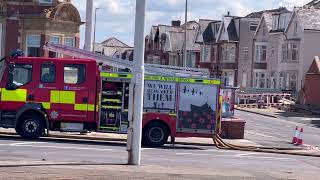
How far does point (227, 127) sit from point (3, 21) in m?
16.9

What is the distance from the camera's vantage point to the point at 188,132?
2459cm

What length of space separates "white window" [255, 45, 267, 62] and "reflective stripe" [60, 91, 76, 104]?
187 ft

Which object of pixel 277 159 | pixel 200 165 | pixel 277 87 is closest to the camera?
pixel 200 165

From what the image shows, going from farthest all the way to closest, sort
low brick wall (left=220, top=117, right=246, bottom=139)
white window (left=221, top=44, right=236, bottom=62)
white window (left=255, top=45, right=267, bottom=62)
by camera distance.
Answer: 1. white window (left=221, top=44, right=236, bottom=62)
2. white window (left=255, top=45, right=267, bottom=62)
3. low brick wall (left=220, top=117, right=246, bottom=139)

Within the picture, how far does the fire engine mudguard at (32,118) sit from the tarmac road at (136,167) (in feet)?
1.47

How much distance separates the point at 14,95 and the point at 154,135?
477 cm

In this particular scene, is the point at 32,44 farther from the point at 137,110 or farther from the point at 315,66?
the point at 315,66

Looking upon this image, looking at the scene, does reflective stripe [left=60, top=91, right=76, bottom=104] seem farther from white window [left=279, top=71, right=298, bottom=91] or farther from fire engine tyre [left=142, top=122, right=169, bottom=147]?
white window [left=279, top=71, right=298, bottom=91]

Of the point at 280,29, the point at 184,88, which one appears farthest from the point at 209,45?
the point at 184,88

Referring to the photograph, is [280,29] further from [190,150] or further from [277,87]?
[190,150]

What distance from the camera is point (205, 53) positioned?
92438 millimetres

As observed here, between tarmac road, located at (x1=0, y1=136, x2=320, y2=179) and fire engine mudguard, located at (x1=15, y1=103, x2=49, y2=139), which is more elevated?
fire engine mudguard, located at (x1=15, y1=103, x2=49, y2=139)

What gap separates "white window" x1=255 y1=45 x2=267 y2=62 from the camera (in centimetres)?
7919

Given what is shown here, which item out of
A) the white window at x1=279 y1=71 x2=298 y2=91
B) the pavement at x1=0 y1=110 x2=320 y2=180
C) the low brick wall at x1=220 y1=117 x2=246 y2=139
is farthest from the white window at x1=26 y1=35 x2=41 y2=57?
the white window at x1=279 y1=71 x2=298 y2=91
